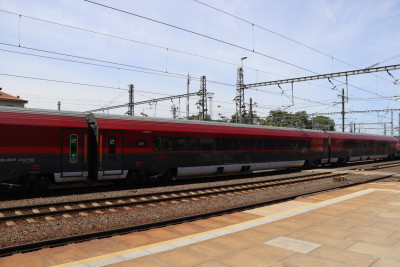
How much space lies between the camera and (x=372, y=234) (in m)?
6.29

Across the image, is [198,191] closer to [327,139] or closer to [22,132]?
[22,132]

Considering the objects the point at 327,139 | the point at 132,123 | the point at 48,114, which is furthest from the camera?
the point at 327,139

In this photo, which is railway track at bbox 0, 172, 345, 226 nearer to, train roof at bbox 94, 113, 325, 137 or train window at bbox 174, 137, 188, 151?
train window at bbox 174, 137, 188, 151

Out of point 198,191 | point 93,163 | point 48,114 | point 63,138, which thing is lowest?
point 198,191

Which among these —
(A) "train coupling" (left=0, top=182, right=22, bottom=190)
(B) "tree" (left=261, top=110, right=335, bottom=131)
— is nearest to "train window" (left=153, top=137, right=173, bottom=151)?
(A) "train coupling" (left=0, top=182, right=22, bottom=190)

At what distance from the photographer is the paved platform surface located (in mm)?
4860

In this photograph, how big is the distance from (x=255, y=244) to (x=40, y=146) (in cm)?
872

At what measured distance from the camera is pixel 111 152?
12703 millimetres

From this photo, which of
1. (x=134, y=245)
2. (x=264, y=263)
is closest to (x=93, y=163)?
(x=134, y=245)

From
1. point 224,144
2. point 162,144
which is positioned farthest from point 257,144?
point 162,144

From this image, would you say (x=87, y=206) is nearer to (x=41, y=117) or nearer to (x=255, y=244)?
(x=41, y=117)

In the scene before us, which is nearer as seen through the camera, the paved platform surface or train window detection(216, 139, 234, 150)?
the paved platform surface

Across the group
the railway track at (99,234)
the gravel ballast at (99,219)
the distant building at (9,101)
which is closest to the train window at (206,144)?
the gravel ballast at (99,219)

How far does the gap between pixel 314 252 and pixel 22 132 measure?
9914 millimetres
